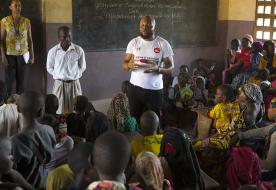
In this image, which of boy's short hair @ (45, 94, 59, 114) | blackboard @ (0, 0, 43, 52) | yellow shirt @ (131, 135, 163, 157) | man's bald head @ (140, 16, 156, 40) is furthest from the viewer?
blackboard @ (0, 0, 43, 52)

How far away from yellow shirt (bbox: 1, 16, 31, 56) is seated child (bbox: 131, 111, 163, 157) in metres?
2.68

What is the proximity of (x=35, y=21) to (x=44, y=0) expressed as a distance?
31 cm

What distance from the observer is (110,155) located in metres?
1.71

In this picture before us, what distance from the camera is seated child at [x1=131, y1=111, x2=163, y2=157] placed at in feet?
9.50

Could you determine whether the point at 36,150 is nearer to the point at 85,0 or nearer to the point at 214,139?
the point at 214,139

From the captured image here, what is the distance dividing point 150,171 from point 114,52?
4.62 m

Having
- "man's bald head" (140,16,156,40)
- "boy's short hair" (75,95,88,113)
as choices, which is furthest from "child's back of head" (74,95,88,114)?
"man's bald head" (140,16,156,40)

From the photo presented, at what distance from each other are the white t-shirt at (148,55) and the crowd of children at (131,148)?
1.13 ft

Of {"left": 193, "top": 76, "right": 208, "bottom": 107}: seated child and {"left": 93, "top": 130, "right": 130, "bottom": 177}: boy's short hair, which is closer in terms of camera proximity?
{"left": 93, "top": 130, "right": 130, "bottom": 177}: boy's short hair

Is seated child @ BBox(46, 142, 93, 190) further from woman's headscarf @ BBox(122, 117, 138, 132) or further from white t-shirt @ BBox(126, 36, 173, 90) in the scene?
white t-shirt @ BBox(126, 36, 173, 90)

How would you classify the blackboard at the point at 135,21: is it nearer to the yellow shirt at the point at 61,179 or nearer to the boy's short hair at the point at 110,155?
the yellow shirt at the point at 61,179

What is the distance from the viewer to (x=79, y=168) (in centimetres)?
206

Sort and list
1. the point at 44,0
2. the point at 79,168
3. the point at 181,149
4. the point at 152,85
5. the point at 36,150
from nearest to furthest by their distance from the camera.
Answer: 1. the point at 79,168
2. the point at 36,150
3. the point at 181,149
4. the point at 152,85
5. the point at 44,0

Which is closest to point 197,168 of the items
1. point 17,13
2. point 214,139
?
point 214,139
